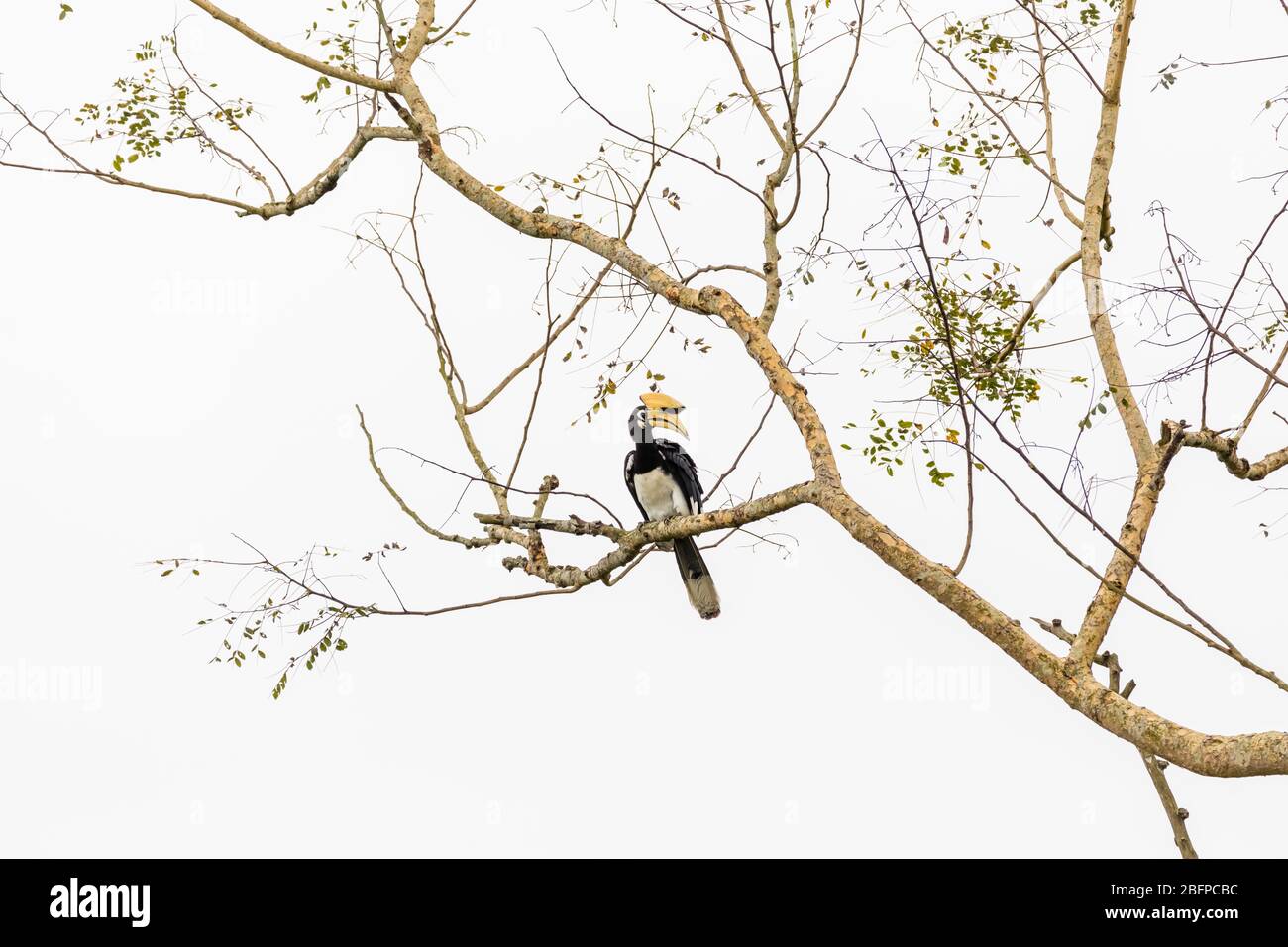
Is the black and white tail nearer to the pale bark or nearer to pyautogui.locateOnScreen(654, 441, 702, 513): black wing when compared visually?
pyautogui.locateOnScreen(654, 441, 702, 513): black wing

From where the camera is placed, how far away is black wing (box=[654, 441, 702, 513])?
6.42 metres

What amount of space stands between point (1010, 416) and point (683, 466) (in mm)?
2160

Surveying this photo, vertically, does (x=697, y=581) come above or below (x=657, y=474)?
below

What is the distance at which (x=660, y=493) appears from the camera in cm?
650

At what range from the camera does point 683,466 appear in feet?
21.1

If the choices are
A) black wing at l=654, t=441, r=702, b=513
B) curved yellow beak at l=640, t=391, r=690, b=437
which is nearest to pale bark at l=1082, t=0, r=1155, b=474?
curved yellow beak at l=640, t=391, r=690, b=437

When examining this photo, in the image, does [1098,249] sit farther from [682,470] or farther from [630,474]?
[630,474]

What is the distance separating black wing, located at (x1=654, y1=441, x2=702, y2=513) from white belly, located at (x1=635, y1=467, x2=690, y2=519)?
0.03 m

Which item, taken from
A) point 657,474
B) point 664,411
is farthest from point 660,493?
point 664,411

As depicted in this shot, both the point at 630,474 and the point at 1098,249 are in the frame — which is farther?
the point at 630,474

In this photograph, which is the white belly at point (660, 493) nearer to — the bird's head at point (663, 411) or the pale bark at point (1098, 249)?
the bird's head at point (663, 411)

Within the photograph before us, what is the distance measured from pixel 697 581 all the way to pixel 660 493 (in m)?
0.67

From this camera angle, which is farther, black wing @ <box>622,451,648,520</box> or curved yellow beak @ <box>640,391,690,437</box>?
black wing @ <box>622,451,648,520</box>
